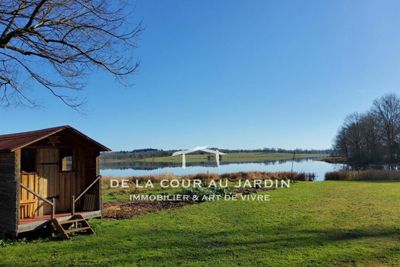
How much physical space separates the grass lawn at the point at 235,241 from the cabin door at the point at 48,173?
135 cm

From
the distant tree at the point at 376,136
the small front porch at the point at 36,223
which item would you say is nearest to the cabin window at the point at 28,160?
the small front porch at the point at 36,223

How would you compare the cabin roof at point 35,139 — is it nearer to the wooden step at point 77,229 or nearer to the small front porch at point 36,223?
the small front porch at point 36,223

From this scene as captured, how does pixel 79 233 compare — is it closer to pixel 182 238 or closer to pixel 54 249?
pixel 54 249

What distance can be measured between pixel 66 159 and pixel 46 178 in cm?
79

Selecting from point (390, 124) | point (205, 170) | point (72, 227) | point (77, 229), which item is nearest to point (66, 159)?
point (72, 227)

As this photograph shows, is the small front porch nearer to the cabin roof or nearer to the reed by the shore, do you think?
the cabin roof

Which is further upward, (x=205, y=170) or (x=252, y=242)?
(x=205, y=170)

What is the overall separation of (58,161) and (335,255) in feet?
24.0

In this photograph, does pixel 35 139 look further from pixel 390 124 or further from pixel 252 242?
pixel 390 124

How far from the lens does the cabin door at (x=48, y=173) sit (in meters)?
9.45

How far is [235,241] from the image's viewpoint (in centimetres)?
751

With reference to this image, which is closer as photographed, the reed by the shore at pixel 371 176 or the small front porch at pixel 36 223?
the small front porch at pixel 36 223

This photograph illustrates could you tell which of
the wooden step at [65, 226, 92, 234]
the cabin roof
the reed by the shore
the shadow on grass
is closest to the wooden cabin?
the cabin roof

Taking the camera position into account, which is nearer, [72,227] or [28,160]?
[72,227]
